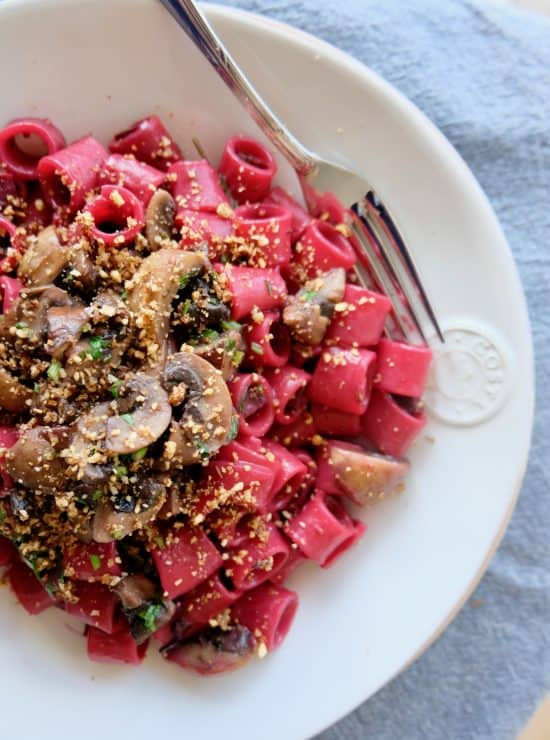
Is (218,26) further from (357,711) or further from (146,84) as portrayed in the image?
(357,711)

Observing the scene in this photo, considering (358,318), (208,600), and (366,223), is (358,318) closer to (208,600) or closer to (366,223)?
(366,223)

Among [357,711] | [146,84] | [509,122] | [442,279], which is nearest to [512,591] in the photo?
[357,711]

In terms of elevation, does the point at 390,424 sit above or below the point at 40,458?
below

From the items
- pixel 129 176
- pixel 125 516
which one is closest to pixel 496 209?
pixel 129 176

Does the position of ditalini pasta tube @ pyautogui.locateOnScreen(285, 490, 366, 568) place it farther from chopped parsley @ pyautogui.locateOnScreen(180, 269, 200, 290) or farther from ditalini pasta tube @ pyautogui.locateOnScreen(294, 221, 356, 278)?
chopped parsley @ pyautogui.locateOnScreen(180, 269, 200, 290)

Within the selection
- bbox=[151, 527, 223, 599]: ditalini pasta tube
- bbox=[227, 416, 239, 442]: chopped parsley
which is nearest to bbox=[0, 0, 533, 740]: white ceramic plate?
bbox=[151, 527, 223, 599]: ditalini pasta tube
